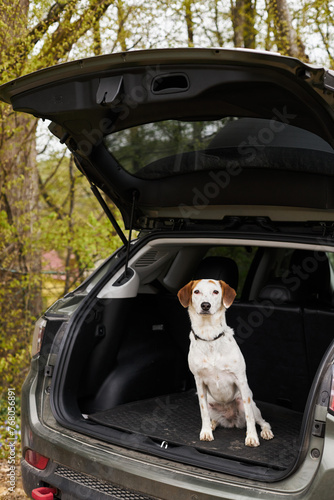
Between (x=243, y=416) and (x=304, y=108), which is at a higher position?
(x=304, y=108)

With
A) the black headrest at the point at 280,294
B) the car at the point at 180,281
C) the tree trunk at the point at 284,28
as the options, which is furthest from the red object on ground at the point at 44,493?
the tree trunk at the point at 284,28

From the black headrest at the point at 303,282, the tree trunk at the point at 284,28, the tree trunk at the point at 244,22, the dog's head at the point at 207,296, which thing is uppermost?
the tree trunk at the point at 244,22

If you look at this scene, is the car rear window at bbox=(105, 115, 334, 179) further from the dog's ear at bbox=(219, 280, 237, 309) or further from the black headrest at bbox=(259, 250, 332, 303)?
the black headrest at bbox=(259, 250, 332, 303)

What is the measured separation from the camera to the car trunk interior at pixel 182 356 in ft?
9.85

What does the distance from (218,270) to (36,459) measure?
59.8 inches

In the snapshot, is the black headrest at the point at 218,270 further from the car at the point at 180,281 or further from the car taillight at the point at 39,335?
the car taillight at the point at 39,335

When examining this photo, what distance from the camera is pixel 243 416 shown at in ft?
10.2

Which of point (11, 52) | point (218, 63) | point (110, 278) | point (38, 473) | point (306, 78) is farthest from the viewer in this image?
point (11, 52)

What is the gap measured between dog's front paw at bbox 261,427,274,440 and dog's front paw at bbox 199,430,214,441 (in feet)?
0.93

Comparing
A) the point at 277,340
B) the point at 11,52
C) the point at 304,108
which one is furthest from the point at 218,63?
the point at 11,52

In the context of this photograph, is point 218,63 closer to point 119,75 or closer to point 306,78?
point 306,78

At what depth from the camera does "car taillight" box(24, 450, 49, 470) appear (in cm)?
273

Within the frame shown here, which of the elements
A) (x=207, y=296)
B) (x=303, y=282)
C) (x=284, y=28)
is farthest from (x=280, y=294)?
(x=284, y=28)

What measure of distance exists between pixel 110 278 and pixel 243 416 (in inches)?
42.9
